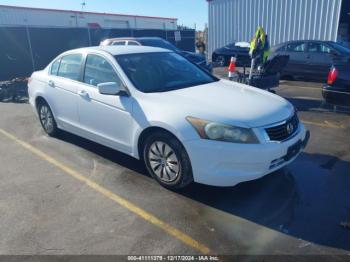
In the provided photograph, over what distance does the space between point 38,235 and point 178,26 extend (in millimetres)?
38363

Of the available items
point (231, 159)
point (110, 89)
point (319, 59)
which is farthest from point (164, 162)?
point (319, 59)

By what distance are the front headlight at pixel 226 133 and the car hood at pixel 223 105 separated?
0.18 ft

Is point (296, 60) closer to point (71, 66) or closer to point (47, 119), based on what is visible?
point (71, 66)

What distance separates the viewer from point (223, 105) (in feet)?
12.3

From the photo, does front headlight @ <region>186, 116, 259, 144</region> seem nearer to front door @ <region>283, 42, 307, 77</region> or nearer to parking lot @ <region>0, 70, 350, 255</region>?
parking lot @ <region>0, 70, 350, 255</region>

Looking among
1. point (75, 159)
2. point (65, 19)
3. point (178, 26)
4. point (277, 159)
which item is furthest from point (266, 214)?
point (178, 26)

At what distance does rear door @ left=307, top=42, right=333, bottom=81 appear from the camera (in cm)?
1081

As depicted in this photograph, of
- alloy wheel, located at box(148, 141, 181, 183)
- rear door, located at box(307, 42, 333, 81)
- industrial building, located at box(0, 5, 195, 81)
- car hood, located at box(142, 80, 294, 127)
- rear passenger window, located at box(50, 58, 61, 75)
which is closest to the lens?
car hood, located at box(142, 80, 294, 127)

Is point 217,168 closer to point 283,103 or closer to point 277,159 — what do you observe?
point 277,159

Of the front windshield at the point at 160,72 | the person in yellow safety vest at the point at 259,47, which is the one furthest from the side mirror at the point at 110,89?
the person in yellow safety vest at the point at 259,47

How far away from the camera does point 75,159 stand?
16.6ft

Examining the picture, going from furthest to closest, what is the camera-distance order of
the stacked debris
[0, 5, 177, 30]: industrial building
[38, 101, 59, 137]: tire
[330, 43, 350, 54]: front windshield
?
1. [0, 5, 177, 30]: industrial building
2. [330, 43, 350, 54]: front windshield
3. the stacked debris
4. [38, 101, 59, 137]: tire

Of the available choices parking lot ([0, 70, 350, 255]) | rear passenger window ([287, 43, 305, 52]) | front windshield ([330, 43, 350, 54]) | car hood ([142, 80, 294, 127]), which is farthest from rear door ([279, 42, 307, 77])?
car hood ([142, 80, 294, 127])

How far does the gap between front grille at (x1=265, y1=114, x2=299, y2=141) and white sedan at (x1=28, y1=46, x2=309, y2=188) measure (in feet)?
0.04
